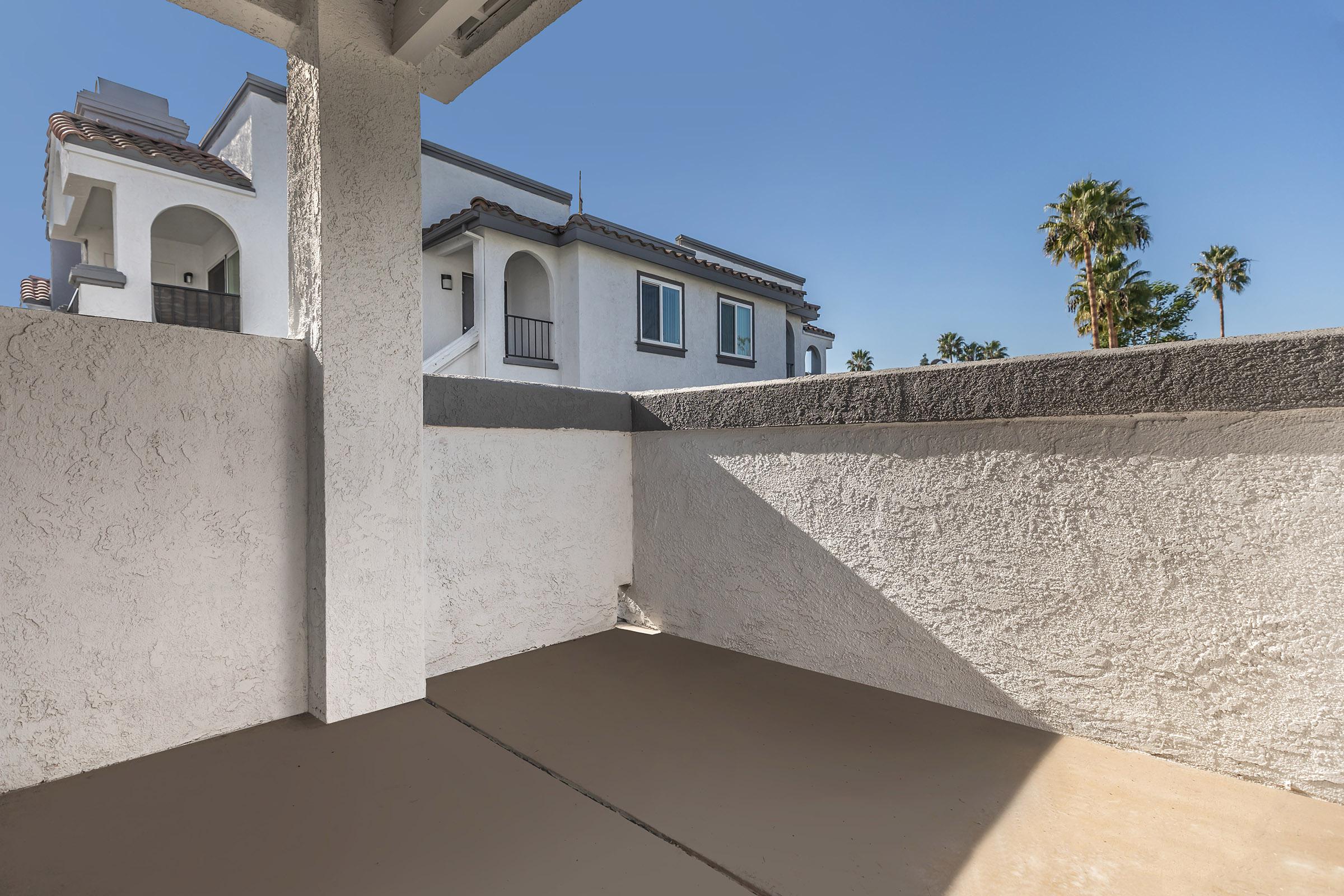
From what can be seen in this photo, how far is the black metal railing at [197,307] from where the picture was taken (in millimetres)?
8250

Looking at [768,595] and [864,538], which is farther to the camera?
[768,595]

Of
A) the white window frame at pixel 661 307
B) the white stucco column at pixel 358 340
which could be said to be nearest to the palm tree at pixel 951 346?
the white window frame at pixel 661 307

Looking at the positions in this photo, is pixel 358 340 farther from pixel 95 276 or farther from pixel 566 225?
pixel 95 276

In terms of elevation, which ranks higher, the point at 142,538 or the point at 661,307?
the point at 661,307

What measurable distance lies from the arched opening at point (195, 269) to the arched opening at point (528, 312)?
12.5ft

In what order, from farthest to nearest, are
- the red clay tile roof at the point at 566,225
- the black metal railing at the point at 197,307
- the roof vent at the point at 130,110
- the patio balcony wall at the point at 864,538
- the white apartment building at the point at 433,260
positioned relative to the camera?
the roof vent at the point at 130,110 < the red clay tile roof at the point at 566,225 < the black metal railing at the point at 197,307 < the white apartment building at the point at 433,260 < the patio balcony wall at the point at 864,538

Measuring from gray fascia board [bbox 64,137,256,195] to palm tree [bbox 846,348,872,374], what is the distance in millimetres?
44123

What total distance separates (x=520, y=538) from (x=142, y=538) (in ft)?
5.86

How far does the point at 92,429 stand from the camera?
2359mm

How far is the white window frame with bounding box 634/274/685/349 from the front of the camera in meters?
10.4

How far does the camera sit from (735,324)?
11.9 m

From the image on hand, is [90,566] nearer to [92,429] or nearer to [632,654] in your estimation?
[92,429]

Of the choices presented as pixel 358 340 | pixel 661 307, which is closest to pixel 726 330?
pixel 661 307

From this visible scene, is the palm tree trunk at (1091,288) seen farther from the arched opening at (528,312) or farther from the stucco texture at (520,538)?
the stucco texture at (520,538)
